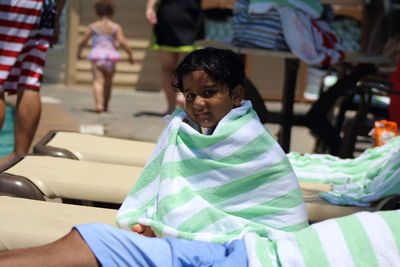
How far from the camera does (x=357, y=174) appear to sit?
3.85 m

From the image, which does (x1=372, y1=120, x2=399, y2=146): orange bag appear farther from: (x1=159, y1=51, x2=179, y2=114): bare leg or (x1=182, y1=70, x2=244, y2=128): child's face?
(x1=159, y1=51, x2=179, y2=114): bare leg

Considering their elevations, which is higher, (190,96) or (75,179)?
(190,96)

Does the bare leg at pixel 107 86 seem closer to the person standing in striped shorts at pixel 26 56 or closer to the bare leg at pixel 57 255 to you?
the person standing in striped shorts at pixel 26 56

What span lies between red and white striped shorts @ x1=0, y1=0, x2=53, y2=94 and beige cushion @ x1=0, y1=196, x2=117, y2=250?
177 cm

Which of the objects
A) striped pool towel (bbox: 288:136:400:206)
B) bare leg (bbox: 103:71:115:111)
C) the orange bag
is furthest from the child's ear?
bare leg (bbox: 103:71:115:111)

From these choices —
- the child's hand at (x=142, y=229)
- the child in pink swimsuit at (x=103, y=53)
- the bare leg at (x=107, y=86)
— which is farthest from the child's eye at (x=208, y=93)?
the bare leg at (x=107, y=86)

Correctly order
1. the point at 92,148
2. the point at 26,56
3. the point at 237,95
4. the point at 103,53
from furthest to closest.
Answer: the point at 103,53 < the point at 26,56 < the point at 92,148 < the point at 237,95

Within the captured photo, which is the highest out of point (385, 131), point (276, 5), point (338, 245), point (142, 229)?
point (276, 5)

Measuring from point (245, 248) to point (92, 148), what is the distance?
1937 millimetres

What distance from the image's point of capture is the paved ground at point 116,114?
23.5 ft

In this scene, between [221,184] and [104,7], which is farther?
[104,7]

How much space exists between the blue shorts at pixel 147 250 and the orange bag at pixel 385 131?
235 centimetres

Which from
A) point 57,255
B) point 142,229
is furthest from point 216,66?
point 57,255

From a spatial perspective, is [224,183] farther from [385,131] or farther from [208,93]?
[385,131]
